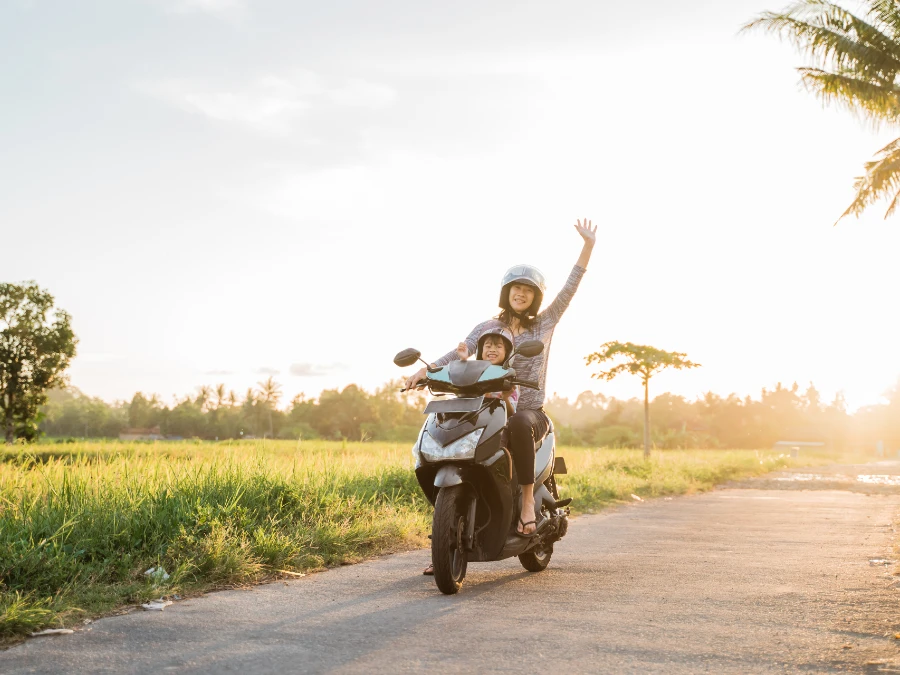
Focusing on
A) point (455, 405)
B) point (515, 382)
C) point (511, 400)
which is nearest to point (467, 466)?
point (455, 405)

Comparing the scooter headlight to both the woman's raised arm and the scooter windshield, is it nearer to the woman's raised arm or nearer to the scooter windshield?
the scooter windshield

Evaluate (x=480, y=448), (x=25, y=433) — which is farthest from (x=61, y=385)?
(x=480, y=448)

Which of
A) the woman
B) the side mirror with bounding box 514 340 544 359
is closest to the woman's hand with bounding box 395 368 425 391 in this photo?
the woman

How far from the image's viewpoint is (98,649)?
3.73m

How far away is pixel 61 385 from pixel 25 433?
2899 mm

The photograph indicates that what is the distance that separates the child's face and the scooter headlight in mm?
600

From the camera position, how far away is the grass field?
468 cm

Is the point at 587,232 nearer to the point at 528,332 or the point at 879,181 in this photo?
the point at 528,332

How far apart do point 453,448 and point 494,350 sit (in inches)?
31.7

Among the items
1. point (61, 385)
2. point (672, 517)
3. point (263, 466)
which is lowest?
point (672, 517)

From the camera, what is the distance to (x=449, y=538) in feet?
16.1

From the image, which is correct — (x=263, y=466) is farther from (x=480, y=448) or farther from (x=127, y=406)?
(x=127, y=406)

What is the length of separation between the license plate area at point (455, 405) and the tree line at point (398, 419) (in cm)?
4982

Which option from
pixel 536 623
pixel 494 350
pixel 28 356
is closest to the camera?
pixel 536 623
